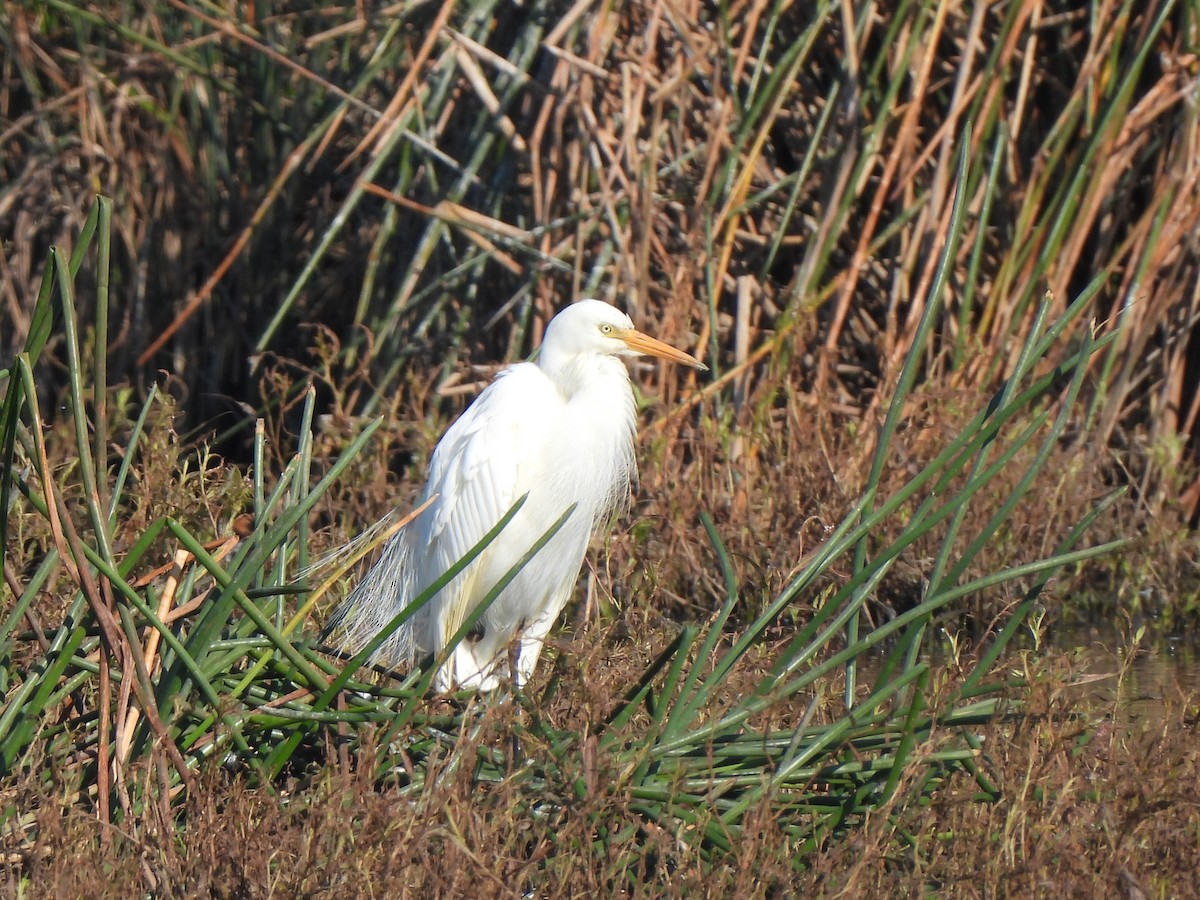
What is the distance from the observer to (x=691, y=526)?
11.4ft

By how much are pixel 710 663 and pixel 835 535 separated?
578 millimetres

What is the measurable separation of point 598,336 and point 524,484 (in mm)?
327

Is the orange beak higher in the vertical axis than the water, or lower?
higher

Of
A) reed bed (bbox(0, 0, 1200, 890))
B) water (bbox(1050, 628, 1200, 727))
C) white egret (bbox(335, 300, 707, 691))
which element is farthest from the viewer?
reed bed (bbox(0, 0, 1200, 890))

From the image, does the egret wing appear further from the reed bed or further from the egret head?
the reed bed

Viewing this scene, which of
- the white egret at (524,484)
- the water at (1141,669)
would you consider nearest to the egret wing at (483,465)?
the white egret at (524,484)

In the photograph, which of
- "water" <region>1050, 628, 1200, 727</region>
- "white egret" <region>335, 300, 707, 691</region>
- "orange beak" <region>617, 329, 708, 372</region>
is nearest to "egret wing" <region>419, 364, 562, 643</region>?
"white egret" <region>335, 300, 707, 691</region>

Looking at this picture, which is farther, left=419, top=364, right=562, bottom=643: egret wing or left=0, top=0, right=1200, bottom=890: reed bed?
left=0, top=0, right=1200, bottom=890: reed bed

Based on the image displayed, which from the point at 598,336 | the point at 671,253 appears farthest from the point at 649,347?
the point at 671,253

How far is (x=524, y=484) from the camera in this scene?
9.60 ft

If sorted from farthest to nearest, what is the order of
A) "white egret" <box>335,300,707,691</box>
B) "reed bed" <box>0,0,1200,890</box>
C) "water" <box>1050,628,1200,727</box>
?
"reed bed" <box>0,0,1200,890</box>, "white egret" <box>335,300,707,691</box>, "water" <box>1050,628,1200,727</box>

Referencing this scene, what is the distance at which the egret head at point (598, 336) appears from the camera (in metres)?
2.87

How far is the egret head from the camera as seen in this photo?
2.87 metres

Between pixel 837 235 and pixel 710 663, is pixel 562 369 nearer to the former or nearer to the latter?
pixel 710 663
